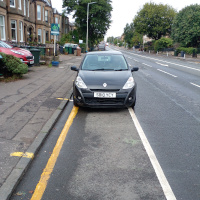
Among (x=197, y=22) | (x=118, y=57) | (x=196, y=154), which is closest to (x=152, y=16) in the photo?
(x=197, y=22)

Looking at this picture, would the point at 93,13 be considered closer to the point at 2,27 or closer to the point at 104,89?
the point at 2,27

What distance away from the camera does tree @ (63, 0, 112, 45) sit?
169 feet

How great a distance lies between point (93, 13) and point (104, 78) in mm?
49617

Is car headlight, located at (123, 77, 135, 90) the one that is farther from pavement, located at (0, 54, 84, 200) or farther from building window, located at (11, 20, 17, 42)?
building window, located at (11, 20, 17, 42)

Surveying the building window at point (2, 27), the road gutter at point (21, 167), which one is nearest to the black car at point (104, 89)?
the road gutter at point (21, 167)

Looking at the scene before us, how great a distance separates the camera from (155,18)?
64750 mm

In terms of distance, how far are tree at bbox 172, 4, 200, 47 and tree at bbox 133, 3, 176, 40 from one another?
1667 cm

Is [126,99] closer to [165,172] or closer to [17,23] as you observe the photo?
[165,172]

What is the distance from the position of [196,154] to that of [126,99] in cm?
253

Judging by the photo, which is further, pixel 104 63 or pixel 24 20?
pixel 24 20

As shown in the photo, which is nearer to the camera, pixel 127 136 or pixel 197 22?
pixel 127 136

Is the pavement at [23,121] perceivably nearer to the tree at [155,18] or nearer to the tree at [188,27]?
the tree at [188,27]

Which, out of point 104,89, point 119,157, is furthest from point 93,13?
point 119,157

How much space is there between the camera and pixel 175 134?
201 inches
